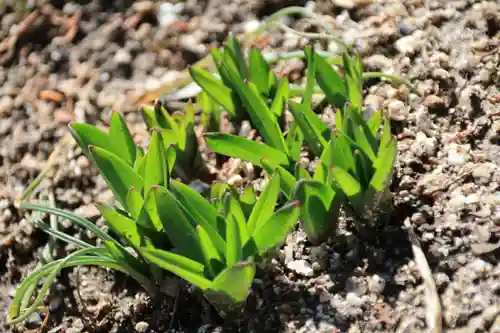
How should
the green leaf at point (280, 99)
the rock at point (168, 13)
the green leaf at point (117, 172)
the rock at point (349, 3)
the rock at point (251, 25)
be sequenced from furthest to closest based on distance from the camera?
the rock at point (168, 13) → the rock at point (251, 25) → the rock at point (349, 3) → the green leaf at point (280, 99) → the green leaf at point (117, 172)

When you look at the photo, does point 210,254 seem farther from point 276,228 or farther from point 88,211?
point 88,211

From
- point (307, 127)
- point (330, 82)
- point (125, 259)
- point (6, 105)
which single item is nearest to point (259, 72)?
point (330, 82)

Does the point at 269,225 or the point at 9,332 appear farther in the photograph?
the point at 9,332

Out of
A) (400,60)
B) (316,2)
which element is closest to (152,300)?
(400,60)

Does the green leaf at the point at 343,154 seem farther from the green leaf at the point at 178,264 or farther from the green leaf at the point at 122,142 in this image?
the green leaf at the point at 122,142

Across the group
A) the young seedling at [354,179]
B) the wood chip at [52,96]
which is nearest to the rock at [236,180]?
the young seedling at [354,179]

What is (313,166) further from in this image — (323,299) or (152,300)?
(152,300)
